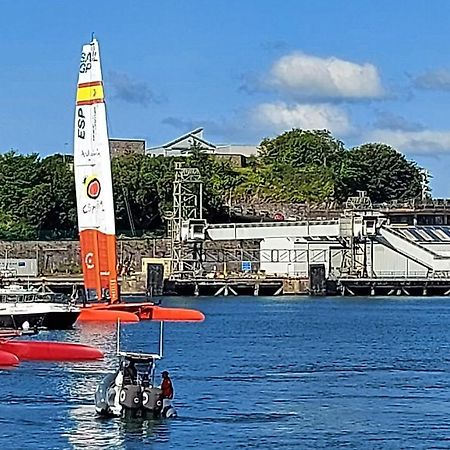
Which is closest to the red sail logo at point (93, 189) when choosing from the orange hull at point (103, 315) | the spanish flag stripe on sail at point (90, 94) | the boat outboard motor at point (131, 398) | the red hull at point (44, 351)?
the spanish flag stripe on sail at point (90, 94)

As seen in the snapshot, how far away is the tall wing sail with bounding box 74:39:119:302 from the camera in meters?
104

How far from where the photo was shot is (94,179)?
342 feet

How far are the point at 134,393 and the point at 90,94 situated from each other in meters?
46.0

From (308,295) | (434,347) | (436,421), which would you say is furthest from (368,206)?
(436,421)

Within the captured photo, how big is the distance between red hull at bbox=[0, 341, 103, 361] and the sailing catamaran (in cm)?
1459

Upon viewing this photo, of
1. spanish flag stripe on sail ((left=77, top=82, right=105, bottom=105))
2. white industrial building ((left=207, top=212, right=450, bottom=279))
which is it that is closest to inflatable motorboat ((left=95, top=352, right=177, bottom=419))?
spanish flag stripe on sail ((left=77, top=82, right=105, bottom=105))

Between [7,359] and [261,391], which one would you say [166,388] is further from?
[7,359]

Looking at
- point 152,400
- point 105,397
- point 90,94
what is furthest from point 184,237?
point 152,400

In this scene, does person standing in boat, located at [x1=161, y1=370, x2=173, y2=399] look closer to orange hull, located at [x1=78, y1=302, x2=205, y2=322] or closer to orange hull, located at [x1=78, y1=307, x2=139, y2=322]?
orange hull, located at [x1=78, y1=302, x2=205, y2=322]

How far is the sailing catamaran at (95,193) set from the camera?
10356cm

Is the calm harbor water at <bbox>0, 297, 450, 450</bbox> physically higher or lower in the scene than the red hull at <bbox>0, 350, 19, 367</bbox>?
lower

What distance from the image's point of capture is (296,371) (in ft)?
284

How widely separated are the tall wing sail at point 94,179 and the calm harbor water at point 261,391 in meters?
5.18

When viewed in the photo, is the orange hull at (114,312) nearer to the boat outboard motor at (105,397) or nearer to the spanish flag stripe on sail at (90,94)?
the spanish flag stripe on sail at (90,94)
